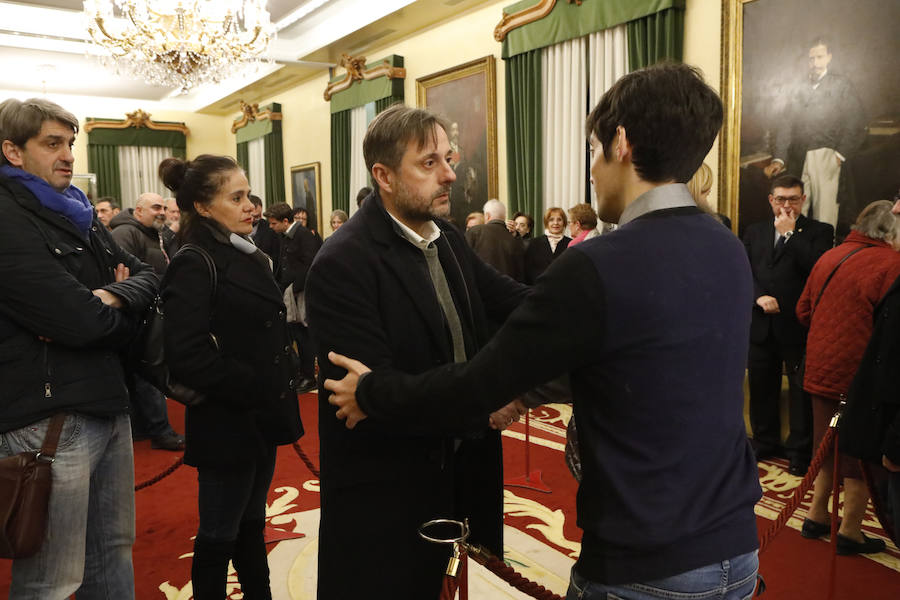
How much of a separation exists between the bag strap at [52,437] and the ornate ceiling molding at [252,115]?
1143cm

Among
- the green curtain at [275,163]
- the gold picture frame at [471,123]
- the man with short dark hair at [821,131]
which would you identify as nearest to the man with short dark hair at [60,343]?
the man with short dark hair at [821,131]

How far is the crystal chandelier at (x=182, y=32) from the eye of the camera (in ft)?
25.6

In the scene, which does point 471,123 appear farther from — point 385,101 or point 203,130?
point 203,130

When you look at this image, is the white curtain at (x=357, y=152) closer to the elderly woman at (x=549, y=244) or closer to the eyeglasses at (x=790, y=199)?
the elderly woman at (x=549, y=244)

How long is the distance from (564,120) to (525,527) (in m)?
4.66

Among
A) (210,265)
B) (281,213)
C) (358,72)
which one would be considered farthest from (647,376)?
(358,72)

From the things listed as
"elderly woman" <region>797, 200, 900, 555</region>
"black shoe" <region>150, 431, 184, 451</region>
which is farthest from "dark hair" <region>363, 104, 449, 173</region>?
"black shoe" <region>150, 431, 184, 451</region>

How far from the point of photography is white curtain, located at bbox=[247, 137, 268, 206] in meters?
13.4

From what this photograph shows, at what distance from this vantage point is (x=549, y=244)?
6715 mm

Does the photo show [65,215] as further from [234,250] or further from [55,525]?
[55,525]

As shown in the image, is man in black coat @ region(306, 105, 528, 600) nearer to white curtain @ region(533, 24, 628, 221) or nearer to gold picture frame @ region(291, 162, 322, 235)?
white curtain @ region(533, 24, 628, 221)

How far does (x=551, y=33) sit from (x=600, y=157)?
20.4ft

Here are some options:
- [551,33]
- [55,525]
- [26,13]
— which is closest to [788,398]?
[551,33]

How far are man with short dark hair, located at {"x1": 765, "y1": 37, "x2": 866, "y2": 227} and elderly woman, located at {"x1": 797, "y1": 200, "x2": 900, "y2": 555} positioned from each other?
4.19 feet
